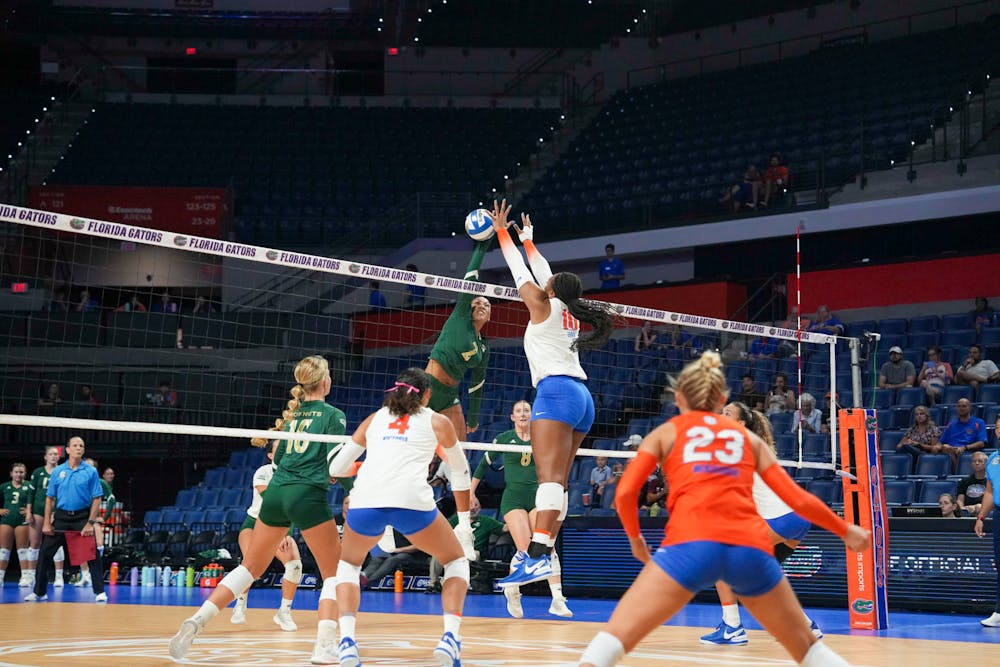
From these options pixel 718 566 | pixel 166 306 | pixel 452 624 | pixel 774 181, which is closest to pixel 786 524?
pixel 452 624

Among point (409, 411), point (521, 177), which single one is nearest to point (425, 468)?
point (409, 411)

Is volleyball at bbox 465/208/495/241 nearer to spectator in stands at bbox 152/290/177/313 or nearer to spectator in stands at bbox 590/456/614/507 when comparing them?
spectator in stands at bbox 590/456/614/507

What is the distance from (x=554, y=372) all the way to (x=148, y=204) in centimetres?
2168

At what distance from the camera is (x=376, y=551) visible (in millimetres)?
16734

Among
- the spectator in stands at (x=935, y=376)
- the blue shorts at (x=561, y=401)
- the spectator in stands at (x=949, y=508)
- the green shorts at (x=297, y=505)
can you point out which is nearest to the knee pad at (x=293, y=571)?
the green shorts at (x=297, y=505)

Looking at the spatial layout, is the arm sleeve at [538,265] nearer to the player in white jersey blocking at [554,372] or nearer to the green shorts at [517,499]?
the player in white jersey blocking at [554,372]

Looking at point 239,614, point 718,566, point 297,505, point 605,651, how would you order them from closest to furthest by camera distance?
1. point 605,651
2. point 718,566
3. point 297,505
4. point 239,614

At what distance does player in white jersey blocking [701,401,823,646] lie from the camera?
887cm

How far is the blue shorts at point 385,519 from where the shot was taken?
23.0ft

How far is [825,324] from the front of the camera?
18.8 meters

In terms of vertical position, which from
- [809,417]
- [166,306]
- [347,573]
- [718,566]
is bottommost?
[347,573]

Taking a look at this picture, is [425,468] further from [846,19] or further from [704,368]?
[846,19]

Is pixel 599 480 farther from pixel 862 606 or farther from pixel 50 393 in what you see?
pixel 50 393

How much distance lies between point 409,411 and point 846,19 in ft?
83.9
